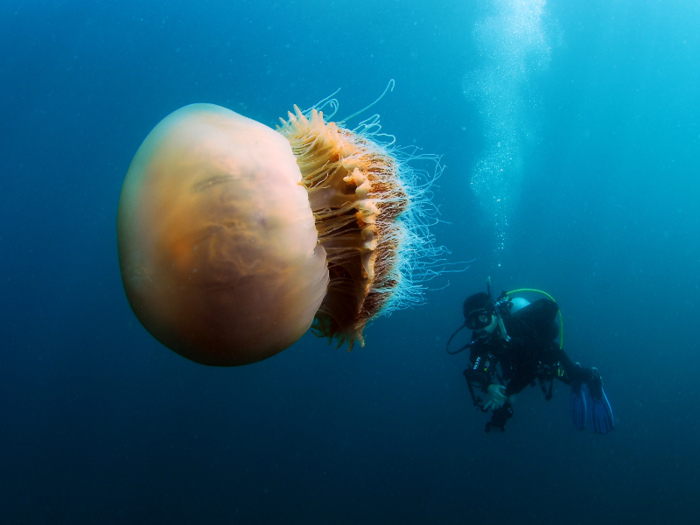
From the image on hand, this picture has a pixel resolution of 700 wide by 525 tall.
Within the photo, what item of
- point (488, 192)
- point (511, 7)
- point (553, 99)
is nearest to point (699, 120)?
point (553, 99)

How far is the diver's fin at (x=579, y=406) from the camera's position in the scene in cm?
808

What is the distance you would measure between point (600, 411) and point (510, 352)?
2.54 m

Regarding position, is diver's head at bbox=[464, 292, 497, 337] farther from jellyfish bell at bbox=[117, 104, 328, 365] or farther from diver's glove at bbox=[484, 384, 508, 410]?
jellyfish bell at bbox=[117, 104, 328, 365]

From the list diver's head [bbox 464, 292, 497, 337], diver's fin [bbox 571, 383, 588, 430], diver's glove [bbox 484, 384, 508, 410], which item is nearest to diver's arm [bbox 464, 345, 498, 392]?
diver's glove [bbox 484, 384, 508, 410]

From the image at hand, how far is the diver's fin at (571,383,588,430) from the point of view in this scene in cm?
808

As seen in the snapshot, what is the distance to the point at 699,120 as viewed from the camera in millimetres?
42562

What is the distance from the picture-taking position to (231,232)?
1649 mm

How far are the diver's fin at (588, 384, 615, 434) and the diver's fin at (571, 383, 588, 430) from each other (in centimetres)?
15

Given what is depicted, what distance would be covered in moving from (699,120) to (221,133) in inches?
2240

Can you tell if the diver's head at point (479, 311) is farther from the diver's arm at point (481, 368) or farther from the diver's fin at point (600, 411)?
the diver's fin at point (600, 411)

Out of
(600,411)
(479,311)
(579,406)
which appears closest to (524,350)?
(479,311)

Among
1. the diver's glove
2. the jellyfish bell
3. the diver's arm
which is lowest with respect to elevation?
the jellyfish bell

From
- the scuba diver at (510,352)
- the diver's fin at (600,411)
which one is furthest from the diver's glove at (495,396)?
the diver's fin at (600,411)

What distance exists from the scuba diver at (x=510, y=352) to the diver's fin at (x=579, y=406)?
0.20 meters
